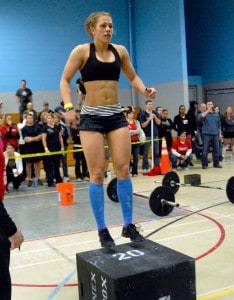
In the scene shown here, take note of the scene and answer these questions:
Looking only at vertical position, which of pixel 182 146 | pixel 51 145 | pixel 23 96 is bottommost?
pixel 182 146

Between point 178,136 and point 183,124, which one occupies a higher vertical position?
point 183,124

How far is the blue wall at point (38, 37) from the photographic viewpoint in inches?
528

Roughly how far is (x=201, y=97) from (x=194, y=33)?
8.48 ft

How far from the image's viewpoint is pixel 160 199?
5500 mm

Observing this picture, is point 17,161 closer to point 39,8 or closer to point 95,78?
point 95,78

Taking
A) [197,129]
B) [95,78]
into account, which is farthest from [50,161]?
[95,78]

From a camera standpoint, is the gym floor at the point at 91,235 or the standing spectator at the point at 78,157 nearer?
the gym floor at the point at 91,235

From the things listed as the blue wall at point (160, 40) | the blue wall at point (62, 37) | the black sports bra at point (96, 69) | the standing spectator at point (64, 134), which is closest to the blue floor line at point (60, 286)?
the black sports bra at point (96, 69)

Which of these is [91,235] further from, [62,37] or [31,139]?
[62,37]

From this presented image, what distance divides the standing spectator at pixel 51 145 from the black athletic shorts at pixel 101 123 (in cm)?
576

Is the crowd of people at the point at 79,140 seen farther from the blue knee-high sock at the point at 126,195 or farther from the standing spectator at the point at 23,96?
the blue knee-high sock at the point at 126,195

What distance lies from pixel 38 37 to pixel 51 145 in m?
5.89

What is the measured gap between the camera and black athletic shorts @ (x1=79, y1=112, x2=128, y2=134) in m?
3.35

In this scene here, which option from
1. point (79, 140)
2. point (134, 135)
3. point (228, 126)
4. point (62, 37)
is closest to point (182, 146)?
point (134, 135)
